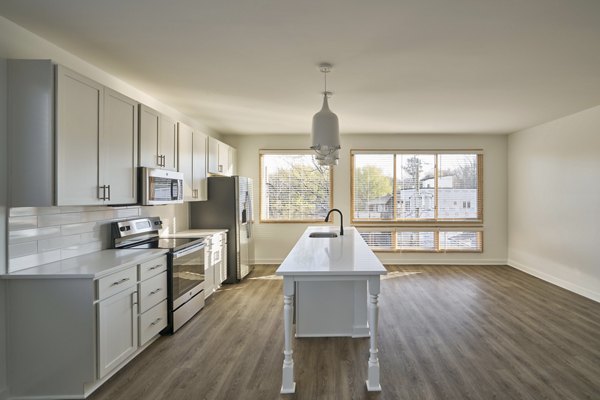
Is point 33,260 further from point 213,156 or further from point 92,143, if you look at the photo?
point 213,156

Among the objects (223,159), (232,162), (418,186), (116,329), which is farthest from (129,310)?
(418,186)

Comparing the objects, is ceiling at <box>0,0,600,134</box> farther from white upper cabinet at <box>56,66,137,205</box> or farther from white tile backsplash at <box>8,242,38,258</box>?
white tile backsplash at <box>8,242,38,258</box>

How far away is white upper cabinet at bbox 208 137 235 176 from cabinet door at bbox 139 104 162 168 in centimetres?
161

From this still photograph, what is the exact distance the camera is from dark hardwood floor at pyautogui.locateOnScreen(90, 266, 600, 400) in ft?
8.18

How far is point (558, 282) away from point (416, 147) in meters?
3.16

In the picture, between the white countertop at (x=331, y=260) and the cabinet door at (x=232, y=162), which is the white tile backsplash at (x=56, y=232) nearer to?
the white countertop at (x=331, y=260)

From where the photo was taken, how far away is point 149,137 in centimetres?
349

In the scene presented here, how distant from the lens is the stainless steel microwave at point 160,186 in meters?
3.34

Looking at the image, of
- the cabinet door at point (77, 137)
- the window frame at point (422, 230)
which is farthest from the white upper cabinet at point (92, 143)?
the window frame at point (422, 230)

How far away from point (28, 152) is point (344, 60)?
2.48 m

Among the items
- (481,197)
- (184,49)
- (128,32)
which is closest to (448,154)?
(481,197)

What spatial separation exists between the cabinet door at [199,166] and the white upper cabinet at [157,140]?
2.01 ft

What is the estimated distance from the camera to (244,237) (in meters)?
5.72

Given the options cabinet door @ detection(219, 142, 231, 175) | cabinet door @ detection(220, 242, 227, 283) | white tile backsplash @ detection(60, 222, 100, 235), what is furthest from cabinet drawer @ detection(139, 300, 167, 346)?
cabinet door @ detection(219, 142, 231, 175)
